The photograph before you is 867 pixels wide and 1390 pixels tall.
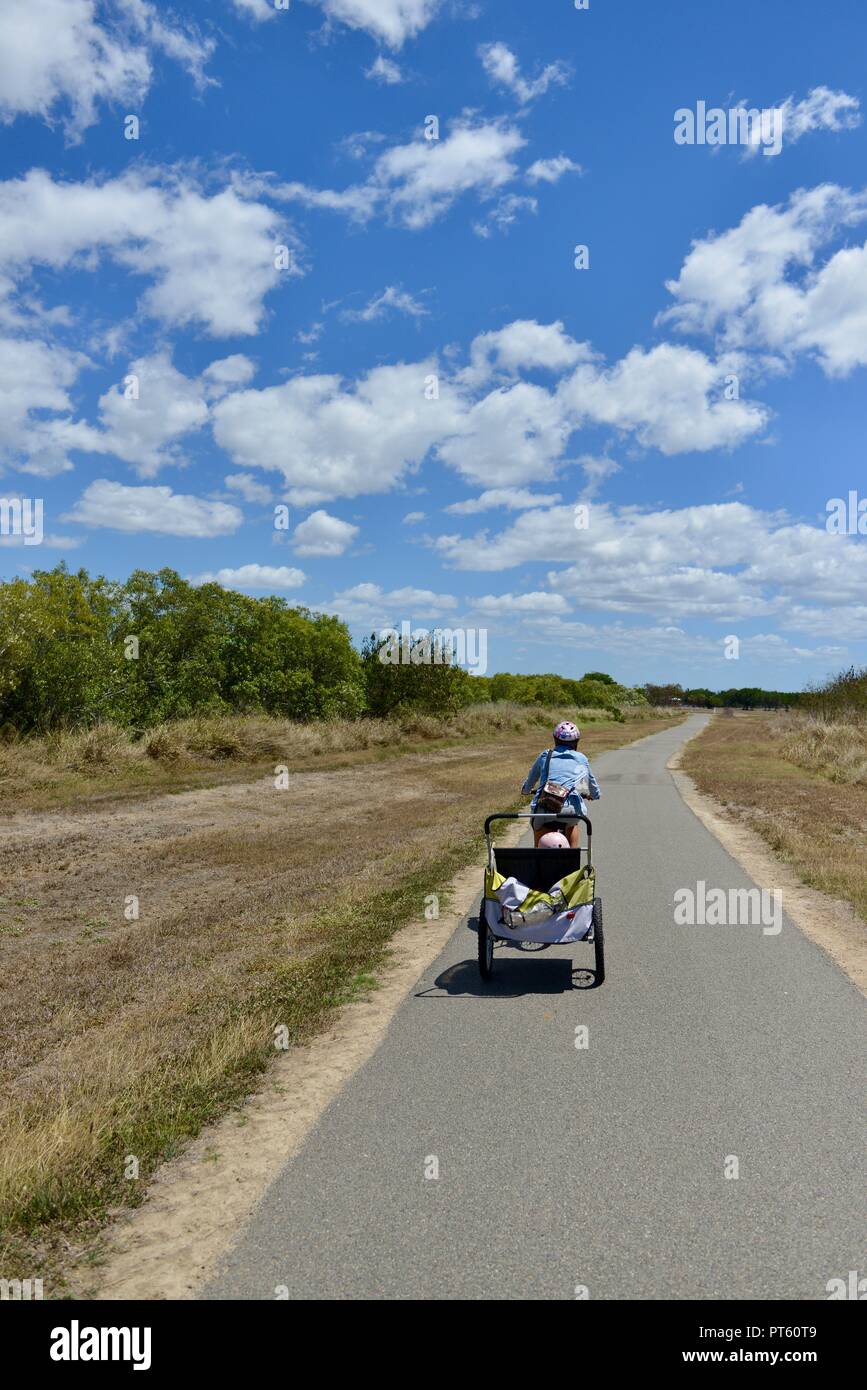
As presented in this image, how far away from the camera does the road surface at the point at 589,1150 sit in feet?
10.7

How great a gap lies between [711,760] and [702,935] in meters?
28.6

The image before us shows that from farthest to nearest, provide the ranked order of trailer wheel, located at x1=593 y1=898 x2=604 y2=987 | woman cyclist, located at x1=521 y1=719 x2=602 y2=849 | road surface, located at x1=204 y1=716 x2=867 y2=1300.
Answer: woman cyclist, located at x1=521 y1=719 x2=602 y2=849 → trailer wheel, located at x1=593 y1=898 x2=604 y2=987 → road surface, located at x1=204 y1=716 x2=867 y2=1300

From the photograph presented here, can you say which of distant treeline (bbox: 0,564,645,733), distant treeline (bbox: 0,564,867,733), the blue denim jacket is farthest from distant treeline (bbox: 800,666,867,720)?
the blue denim jacket

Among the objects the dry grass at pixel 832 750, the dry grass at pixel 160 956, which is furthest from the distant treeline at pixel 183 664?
the dry grass at pixel 160 956

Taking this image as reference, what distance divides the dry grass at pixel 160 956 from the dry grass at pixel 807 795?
199 inches

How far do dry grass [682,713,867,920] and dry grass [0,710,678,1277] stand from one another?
5.05m

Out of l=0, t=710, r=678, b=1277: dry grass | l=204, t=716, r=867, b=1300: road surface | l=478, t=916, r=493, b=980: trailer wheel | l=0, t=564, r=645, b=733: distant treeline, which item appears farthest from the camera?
l=0, t=564, r=645, b=733: distant treeline

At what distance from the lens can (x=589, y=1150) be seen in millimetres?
4199

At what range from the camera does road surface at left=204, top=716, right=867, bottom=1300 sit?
3275 mm

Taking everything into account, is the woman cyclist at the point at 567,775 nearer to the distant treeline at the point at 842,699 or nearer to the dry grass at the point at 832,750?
the dry grass at the point at 832,750

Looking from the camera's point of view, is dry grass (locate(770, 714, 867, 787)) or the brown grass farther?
dry grass (locate(770, 714, 867, 787))

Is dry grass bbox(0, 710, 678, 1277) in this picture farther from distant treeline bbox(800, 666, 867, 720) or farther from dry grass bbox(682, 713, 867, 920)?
distant treeline bbox(800, 666, 867, 720)
